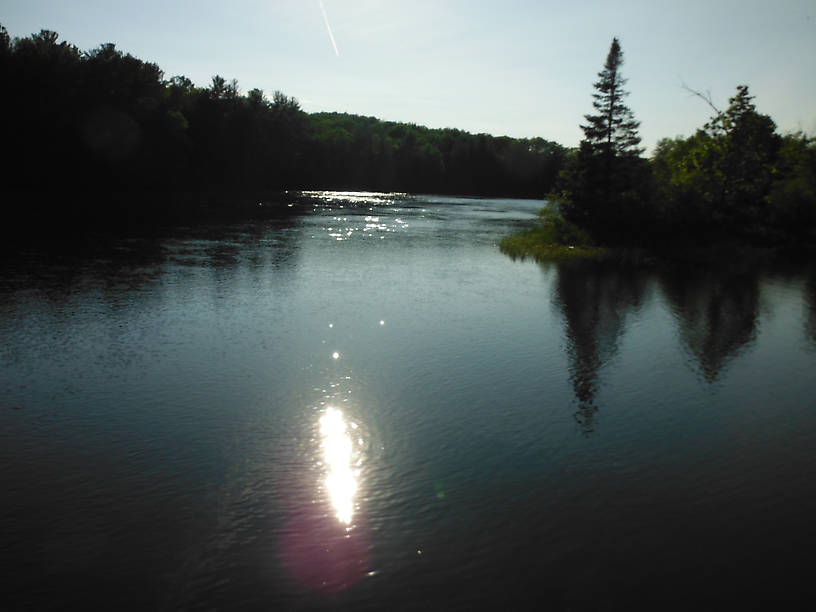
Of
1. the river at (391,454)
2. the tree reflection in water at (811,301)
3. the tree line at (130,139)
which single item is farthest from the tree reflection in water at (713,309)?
Result: the tree line at (130,139)

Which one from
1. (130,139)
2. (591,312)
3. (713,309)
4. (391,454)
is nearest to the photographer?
(391,454)

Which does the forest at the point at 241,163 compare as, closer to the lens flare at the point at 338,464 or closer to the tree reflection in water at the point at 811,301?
the tree reflection in water at the point at 811,301

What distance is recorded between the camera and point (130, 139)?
89938 mm

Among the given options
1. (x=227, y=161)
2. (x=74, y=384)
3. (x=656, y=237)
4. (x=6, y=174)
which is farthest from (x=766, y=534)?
(x=227, y=161)

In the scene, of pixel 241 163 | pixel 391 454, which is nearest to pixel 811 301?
pixel 391 454

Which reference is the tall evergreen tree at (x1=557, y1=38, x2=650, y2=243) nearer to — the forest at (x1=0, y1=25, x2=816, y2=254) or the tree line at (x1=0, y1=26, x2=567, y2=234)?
the forest at (x1=0, y1=25, x2=816, y2=254)

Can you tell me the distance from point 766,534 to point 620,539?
265cm

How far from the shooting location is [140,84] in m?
94.0

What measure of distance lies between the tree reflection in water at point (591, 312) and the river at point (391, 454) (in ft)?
0.81

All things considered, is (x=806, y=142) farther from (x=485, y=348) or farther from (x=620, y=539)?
(x=620, y=539)

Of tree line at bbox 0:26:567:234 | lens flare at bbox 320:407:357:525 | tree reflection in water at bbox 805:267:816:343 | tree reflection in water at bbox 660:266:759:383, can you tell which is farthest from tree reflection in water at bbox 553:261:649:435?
tree line at bbox 0:26:567:234

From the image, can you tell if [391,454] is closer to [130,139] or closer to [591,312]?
Result: [591,312]

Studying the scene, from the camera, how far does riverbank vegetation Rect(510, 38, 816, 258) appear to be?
51.7m

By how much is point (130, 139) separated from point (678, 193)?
77830 millimetres
